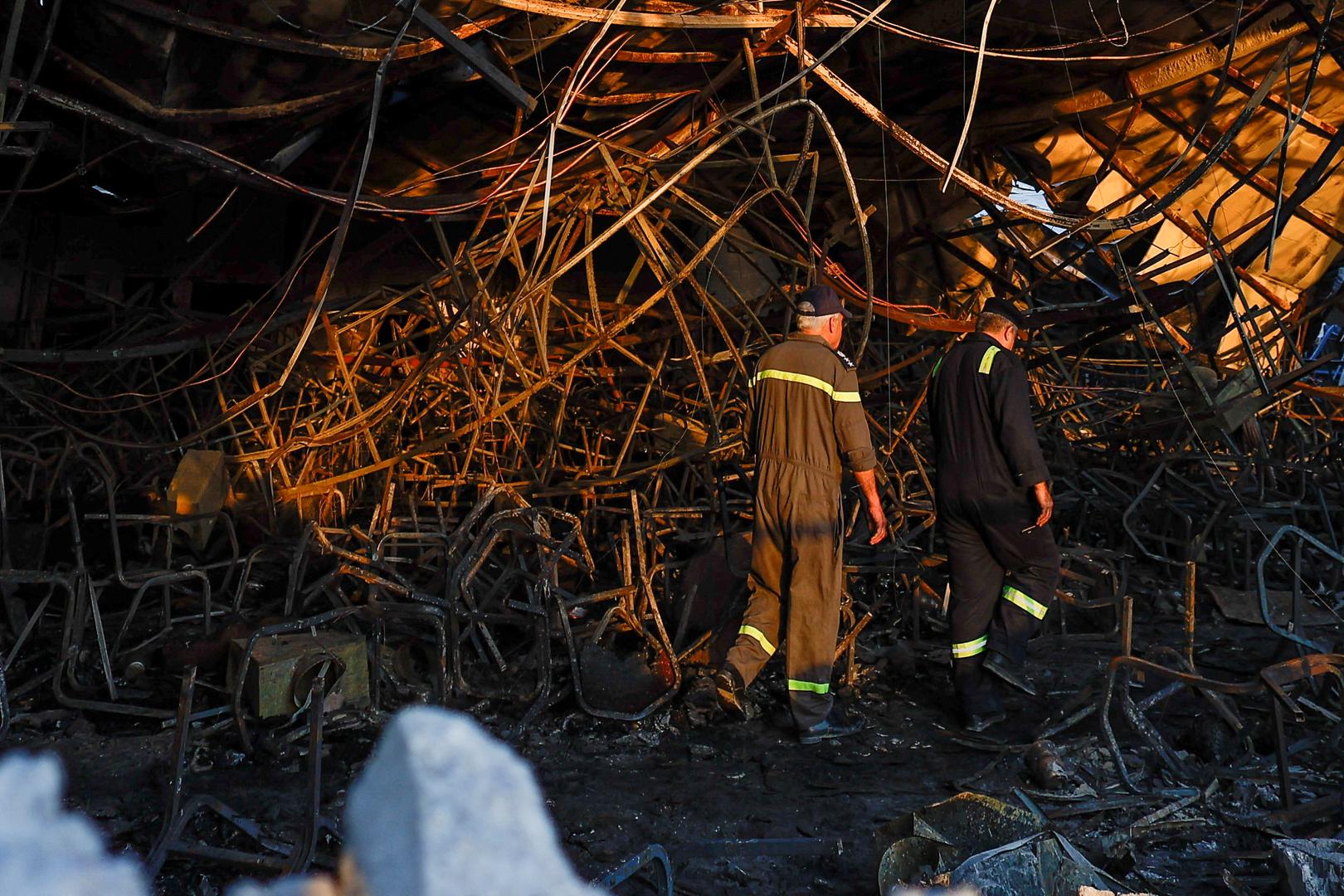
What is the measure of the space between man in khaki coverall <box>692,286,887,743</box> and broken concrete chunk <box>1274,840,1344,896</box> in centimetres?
232

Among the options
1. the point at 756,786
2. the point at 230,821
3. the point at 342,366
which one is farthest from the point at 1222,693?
the point at 342,366

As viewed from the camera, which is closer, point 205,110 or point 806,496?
point 205,110

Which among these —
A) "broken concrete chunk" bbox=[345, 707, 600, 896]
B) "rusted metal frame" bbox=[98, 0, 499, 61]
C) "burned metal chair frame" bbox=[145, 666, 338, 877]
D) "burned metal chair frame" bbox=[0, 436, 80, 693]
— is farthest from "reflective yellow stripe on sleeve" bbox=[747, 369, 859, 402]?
"broken concrete chunk" bbox=[345, 707, 600, 896]

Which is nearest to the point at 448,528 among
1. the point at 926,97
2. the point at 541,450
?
the point at 541,450

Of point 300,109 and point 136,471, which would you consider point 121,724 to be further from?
point 136,471

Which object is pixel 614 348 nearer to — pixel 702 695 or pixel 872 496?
pixel 872 496

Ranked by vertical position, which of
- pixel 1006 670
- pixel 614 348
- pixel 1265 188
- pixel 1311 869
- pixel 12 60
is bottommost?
pixel 1006 670

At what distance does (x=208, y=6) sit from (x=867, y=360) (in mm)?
5685

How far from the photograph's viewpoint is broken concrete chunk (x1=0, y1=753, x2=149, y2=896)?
53 centimetres

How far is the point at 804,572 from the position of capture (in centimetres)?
498

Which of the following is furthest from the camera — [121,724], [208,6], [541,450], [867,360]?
[867,360]

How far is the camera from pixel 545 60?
538 centimetres

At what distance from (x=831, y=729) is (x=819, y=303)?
207 cm

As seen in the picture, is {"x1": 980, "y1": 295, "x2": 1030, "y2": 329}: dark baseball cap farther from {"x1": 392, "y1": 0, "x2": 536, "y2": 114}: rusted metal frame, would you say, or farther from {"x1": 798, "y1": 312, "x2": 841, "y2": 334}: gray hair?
{"x1": 392, "y1": 0, "x2": 536, "y2": 114}: rusted metal frame
